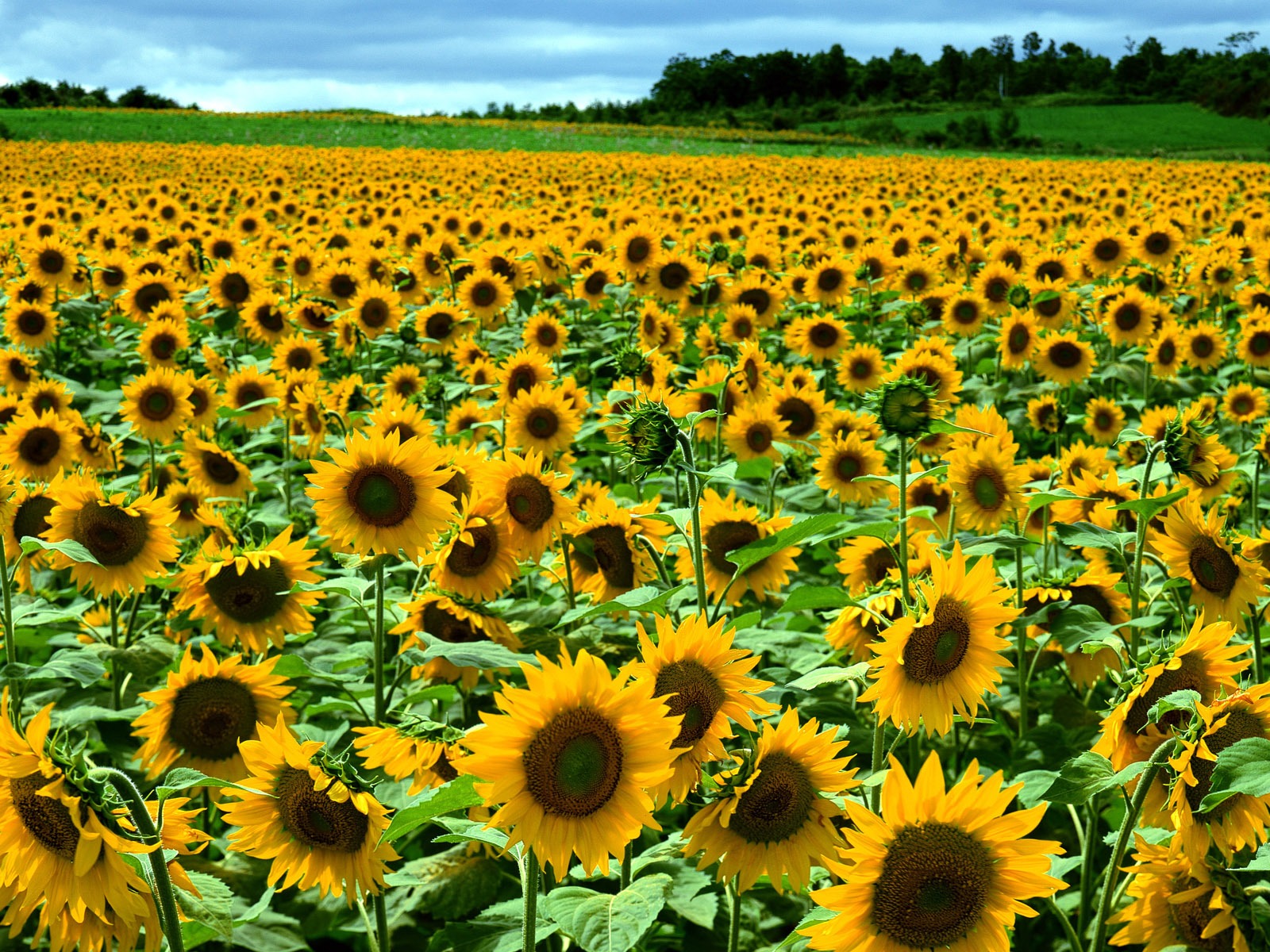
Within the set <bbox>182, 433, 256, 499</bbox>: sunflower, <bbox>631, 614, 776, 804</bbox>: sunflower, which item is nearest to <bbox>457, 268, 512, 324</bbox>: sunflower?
<bbox>182, 433, 256, 499</bbox>: sunflower

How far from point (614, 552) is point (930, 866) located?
1839mm

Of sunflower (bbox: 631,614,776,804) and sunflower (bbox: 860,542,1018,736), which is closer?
sunflower (bbox: 631,614,776,804)

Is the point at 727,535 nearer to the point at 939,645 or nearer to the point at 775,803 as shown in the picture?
the point at 939,645

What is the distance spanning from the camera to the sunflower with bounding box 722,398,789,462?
5.06m

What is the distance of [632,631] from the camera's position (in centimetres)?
372

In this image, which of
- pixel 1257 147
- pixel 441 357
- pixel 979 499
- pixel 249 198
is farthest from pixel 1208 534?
pixel 1257 147

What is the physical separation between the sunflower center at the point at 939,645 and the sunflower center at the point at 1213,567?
133cm

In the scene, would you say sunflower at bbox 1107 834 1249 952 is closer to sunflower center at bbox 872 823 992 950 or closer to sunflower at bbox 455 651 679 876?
sunflower center at bbox 872 823 992 950

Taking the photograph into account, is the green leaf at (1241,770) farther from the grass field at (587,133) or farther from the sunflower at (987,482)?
the grass field at (587,133)

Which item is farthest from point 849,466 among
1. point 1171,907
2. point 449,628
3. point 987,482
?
point 1171,907

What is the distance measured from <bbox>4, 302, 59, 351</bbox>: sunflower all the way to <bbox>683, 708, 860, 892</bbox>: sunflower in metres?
6.94

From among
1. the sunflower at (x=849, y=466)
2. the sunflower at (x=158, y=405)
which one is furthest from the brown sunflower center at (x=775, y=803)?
the sunflower at (x=158, y=405)

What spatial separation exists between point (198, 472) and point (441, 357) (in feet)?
11.2

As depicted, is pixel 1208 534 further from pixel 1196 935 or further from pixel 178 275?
pixel 178 275
